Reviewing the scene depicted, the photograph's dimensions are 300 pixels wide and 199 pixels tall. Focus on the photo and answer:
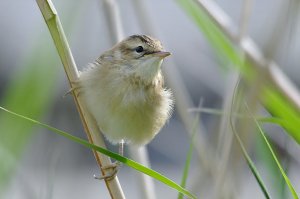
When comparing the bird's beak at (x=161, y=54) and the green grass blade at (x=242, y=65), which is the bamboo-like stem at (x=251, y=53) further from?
the bird's beak at (x=161, y=54)

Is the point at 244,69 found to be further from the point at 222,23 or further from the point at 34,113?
the point at 34,113

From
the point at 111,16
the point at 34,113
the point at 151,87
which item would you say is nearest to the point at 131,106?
the point at 151,87

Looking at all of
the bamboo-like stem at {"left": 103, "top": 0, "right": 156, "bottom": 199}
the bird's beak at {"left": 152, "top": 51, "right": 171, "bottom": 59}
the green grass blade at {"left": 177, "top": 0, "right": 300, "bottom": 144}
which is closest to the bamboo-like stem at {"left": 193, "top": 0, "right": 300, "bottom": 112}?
the green grass blade at {"left": 177, "top": 0, "right": 300, "bottom": 144}

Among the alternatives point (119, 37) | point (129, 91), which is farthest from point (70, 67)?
point (119, 37)

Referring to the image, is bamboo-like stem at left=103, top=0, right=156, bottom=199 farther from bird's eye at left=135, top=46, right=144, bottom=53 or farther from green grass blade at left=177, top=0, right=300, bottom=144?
green grass blade at left=177, top=0, right=300, bottom=144

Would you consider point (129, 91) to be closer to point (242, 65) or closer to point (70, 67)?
point (70, 67)

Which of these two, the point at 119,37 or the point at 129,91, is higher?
the point at 119,37

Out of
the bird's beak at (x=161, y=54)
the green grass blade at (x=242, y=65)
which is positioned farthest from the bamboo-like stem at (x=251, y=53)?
the bird's beak at (x=161, y=54)
